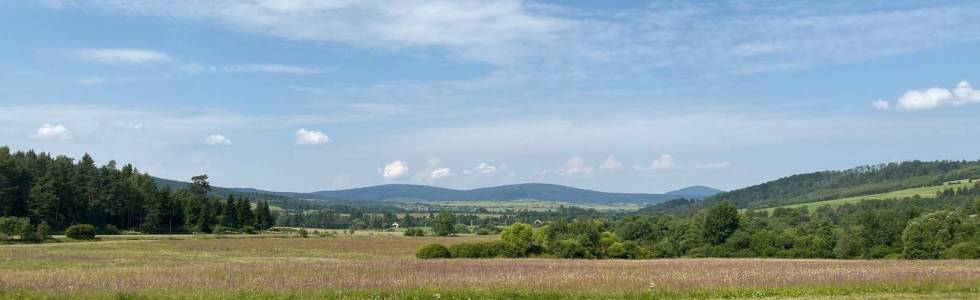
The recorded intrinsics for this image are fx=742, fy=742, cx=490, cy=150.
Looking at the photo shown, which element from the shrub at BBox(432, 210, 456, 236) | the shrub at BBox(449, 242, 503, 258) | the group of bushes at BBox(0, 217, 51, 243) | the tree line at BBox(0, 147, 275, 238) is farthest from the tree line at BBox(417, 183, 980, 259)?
the tree line at BBox(0, 147, 275, 238)

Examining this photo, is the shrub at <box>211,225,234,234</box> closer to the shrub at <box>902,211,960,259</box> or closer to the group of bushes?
the group of bushes

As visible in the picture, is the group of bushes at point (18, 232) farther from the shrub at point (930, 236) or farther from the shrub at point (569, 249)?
the shrub at point (930, 236)

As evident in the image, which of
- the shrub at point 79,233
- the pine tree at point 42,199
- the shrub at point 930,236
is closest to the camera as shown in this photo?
the shrub at point 930,236

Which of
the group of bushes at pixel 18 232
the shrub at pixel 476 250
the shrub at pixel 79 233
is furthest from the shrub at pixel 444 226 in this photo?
the shrub at pixel 476 250

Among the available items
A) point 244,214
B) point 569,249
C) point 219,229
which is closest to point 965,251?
point 569,249

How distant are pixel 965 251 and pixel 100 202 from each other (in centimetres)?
11597

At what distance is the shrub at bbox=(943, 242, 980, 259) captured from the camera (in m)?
68.5

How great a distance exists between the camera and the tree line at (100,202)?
105562 millimetres

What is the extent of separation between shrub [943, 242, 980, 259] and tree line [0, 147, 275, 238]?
340ft

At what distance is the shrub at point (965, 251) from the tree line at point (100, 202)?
104 m

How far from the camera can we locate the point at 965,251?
2736 inches

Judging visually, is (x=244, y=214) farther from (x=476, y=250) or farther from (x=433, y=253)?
(x=433, y=253)

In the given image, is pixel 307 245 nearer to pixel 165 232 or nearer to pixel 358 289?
pixel 165 232

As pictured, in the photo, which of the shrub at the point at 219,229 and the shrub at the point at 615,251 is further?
the shrub at the point at 219,229
